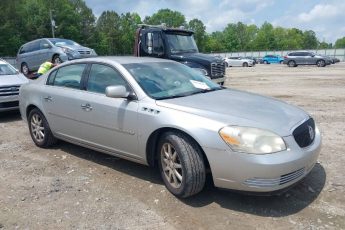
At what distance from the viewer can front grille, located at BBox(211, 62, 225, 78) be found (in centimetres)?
1195

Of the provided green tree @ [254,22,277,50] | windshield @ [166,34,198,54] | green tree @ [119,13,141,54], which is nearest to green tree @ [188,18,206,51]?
green tree @ [254,22,277,50]

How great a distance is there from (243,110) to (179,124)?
719 mm

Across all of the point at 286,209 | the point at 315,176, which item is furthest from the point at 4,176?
the point at 315,176

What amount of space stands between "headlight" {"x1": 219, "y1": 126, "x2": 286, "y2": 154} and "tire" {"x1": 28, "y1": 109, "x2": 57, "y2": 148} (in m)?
3.40

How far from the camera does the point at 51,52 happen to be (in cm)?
1484

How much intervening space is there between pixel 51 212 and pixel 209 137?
6.03 ft

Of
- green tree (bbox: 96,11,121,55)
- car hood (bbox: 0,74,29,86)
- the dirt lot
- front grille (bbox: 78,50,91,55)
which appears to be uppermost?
green tree (bbox: 96,11,121,55)

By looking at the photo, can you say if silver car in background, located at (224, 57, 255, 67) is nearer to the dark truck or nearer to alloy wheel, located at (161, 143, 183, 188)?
the dark truck

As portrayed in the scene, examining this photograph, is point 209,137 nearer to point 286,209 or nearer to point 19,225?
point 286,209

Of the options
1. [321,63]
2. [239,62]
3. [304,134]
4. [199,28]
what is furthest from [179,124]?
[199,28]

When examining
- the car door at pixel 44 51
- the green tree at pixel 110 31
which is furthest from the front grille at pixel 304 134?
the green tree at pixel 110 31

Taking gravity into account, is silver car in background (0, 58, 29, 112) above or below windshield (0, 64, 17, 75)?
below

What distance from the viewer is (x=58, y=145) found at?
634cm

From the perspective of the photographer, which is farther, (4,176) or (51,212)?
(4,176)
